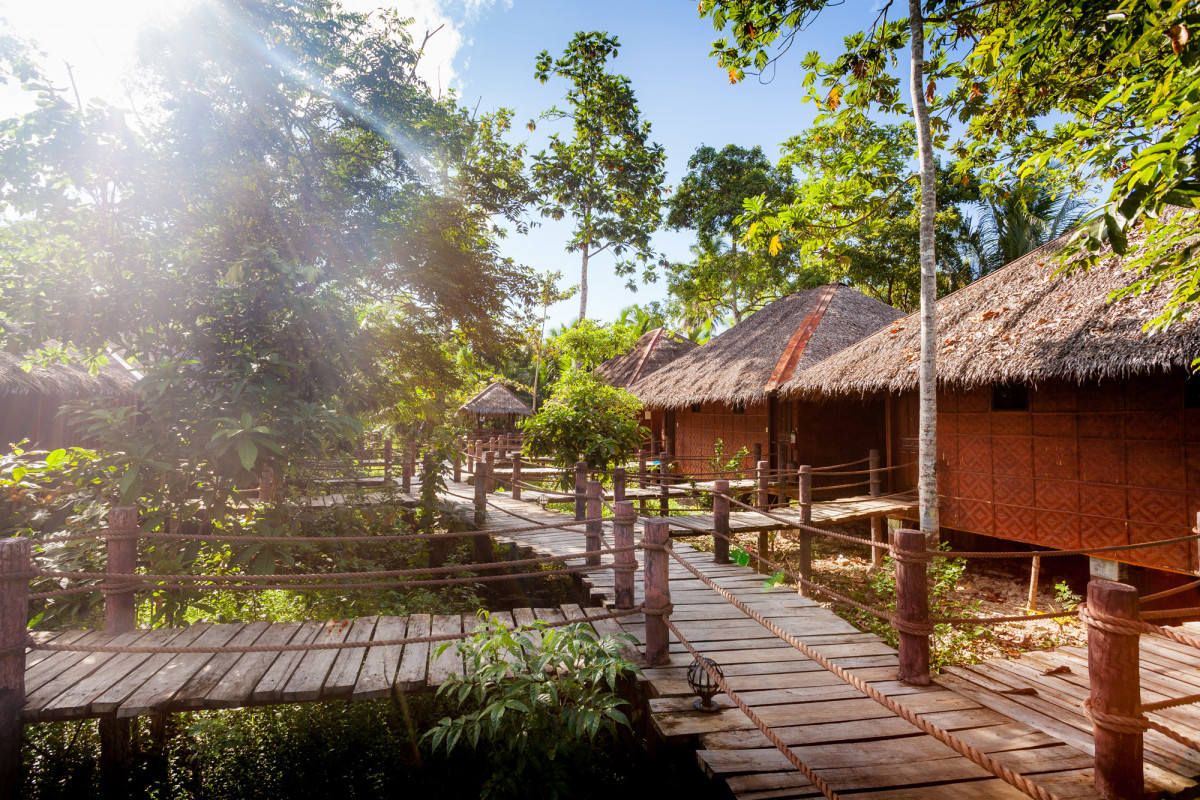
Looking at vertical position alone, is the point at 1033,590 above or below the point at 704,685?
below

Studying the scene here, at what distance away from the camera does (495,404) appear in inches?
907

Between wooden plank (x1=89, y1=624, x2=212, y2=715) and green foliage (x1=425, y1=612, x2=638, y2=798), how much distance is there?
169 cm

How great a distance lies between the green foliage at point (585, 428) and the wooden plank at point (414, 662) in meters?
6.06

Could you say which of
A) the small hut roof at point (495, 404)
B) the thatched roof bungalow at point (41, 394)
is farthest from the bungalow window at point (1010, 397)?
the small hut roof at point (495, 404)

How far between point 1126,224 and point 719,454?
1128 cm

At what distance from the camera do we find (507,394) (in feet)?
78.6

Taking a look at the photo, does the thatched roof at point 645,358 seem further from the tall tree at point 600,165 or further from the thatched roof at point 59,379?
the thatched roof at point 59,379

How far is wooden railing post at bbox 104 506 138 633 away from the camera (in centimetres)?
361

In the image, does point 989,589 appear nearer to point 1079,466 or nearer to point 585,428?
point 1079,466

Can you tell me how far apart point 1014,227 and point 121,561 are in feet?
72.5

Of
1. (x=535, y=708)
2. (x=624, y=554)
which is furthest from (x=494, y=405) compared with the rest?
(x=535, y=708)

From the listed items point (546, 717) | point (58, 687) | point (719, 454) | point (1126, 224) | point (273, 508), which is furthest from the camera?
point (719, 454)

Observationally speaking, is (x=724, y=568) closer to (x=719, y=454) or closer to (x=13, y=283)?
(x=13, y=283)

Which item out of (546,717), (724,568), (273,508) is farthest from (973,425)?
(273,508)
